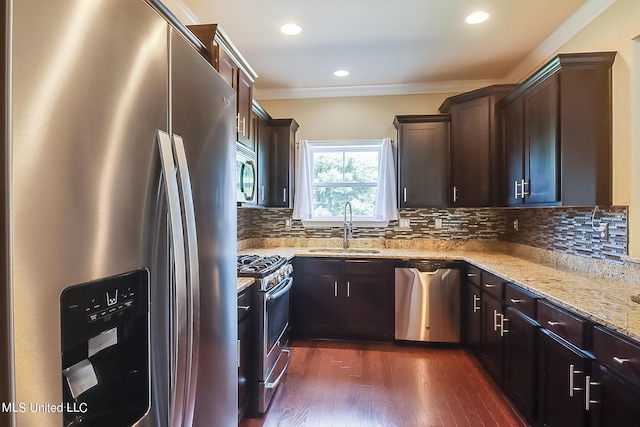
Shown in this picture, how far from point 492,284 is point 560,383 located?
0.93 m

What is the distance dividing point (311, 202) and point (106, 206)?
11.0 ft

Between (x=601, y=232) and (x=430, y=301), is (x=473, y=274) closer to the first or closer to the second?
(x=430, y=301)

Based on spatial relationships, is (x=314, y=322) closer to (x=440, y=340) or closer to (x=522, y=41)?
(x=440, y=340)

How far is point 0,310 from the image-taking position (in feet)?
1.58

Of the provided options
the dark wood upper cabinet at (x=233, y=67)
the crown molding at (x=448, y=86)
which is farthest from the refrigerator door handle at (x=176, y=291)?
the crown molding at (x=448, y=86)

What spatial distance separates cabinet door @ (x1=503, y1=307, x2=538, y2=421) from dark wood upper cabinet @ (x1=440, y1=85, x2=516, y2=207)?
1372 mm

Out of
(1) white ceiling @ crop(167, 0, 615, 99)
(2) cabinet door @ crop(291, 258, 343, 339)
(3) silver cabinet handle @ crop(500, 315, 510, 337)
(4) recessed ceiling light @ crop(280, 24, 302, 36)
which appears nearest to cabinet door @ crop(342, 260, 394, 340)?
(2) cabinet door @ crop(291, 258, 343, 339)

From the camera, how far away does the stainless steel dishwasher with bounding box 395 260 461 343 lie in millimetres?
3260

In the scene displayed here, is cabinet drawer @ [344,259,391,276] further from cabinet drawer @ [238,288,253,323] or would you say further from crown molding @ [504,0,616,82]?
crown molding @ [504,0,616,82]

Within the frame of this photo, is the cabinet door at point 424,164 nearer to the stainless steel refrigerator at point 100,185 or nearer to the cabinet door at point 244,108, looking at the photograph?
the cabinet door at point 244,108

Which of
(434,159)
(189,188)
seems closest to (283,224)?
(434,159)

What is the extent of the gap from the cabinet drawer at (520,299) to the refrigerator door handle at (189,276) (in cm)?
186

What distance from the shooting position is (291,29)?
8.64 feet

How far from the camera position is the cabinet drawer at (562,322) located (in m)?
1.52
